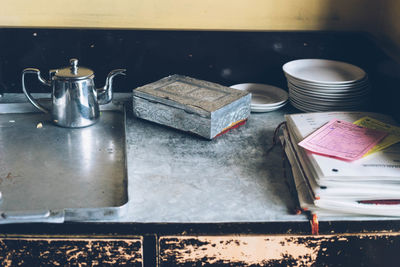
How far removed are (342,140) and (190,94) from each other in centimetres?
46

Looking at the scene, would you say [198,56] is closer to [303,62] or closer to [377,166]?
[303,62]

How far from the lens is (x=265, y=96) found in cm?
165

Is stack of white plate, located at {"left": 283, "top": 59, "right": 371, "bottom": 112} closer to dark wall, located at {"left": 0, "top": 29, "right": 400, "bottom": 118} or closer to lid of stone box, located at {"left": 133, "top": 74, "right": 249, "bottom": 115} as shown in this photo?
dark wall, located at {"left": 0, "top": 29, "right": 400, "bottom": 118}

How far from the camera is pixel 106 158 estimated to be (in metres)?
1.32

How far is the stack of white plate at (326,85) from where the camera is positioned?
57.4 inches

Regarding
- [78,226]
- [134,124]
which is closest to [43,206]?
[78,226]

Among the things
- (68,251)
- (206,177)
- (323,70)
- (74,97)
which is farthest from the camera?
(323,70)

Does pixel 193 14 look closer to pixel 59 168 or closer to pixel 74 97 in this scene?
pixel 74 97

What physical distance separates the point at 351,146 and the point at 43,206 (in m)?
0.73

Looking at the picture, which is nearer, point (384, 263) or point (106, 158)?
point (384, 263)

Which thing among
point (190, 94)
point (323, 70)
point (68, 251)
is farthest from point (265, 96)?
point (68, 251)

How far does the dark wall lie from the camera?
1.59 meters

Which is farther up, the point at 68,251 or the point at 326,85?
the point at 326,85

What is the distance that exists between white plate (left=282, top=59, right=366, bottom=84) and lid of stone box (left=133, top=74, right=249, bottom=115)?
0.77 feet
